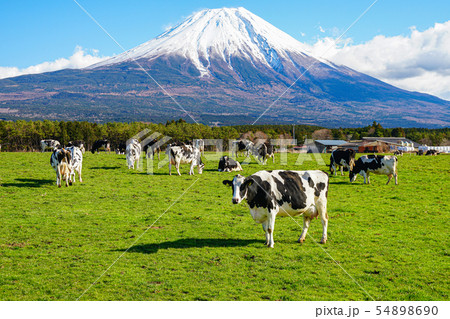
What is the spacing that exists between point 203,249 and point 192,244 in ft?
1.74

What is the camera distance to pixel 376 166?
2155 centimetres

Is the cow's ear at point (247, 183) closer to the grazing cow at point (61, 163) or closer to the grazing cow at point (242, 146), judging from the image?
the grazing cow at point (61, 163)

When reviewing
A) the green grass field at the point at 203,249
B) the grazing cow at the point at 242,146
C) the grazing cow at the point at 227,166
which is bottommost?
the green grass field at the point at 203,249

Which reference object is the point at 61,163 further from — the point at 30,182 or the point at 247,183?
the point at 247,183

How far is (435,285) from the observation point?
7234 millimetres

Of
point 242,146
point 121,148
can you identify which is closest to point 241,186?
point 242,146

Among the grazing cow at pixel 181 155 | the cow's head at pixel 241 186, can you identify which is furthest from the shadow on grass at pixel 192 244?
the grazing cow at pixel 181 155

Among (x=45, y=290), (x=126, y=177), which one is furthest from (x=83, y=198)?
(x=45, y=290)

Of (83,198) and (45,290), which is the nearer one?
(45,290)

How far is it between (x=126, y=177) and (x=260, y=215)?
13.9 meters

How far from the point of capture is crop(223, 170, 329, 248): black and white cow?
935 cm

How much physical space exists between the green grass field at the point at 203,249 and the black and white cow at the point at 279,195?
2.57 ft

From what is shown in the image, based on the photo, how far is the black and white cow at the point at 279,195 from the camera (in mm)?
9352

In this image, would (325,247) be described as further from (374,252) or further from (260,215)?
(260,215)
